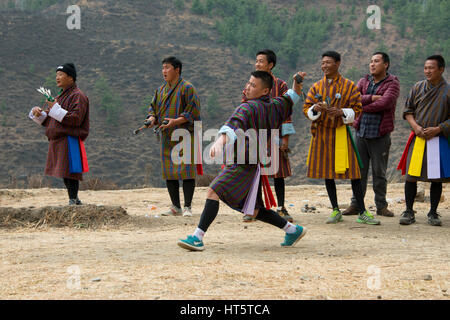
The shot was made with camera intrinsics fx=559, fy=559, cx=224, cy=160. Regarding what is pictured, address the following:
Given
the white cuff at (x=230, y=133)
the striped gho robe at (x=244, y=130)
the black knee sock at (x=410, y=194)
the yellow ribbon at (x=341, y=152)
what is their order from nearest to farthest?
the white cuff at (x=230, y=133), the striped gho robe at (x=244, y=130), the yellow ribbon at (x=341, y=152), the black knee sock at (x=410, y=194)

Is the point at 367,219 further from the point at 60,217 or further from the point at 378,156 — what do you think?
the point at 60,217

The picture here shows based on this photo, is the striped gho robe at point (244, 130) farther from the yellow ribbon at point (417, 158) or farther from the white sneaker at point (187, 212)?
the white sneaker at point (187, 212)

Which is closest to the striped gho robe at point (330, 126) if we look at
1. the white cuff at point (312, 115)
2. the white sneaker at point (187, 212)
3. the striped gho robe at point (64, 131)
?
the white cuff at point (312, 115)

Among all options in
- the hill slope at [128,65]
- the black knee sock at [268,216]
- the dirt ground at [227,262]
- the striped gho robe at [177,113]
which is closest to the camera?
the dirt ground at [227,262]

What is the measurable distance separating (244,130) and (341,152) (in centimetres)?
202

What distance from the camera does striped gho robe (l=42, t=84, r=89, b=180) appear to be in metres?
7.17

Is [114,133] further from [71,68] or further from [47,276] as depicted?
[47,276]

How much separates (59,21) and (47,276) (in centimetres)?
3564

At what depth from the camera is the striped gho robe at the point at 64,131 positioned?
282 inches

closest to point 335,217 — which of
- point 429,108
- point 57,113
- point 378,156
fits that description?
point 378,156

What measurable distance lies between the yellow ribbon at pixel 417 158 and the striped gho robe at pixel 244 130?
2.29m

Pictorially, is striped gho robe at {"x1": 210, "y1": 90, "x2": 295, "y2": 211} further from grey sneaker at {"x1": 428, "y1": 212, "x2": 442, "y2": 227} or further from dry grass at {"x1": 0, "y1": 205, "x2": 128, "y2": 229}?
grey sneaker at {"x1": 428, "y1": 212, "x2": 442, "y2": 227}

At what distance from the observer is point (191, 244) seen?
183 inches

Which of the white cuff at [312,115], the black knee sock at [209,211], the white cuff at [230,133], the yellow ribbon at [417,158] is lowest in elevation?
the black knee sock at [209,211]
